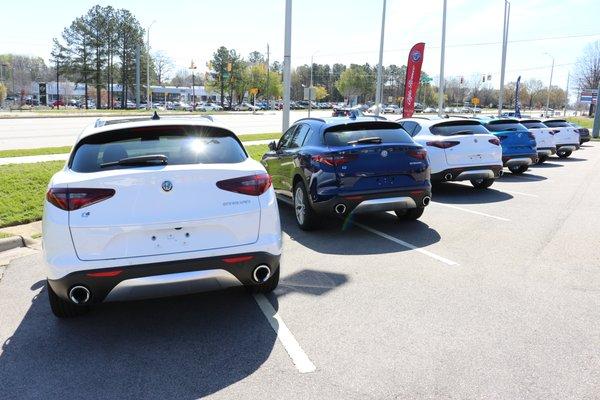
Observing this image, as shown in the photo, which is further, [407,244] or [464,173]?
[464,173]

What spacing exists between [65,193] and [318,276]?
2772mm

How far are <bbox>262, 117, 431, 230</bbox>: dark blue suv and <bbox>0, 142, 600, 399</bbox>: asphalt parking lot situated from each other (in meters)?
0.67

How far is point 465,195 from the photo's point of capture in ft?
36.2

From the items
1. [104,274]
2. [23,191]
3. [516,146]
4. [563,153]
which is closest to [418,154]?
[104,274]

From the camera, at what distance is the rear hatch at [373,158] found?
7039mm

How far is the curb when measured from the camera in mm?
6875

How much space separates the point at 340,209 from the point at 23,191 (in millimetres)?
5927

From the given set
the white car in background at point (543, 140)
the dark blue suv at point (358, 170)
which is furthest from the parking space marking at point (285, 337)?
the white car in background at point (543, 140)

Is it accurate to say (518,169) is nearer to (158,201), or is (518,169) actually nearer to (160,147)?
(160,147)

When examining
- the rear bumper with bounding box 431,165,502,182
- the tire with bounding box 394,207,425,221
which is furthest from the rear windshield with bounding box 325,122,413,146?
the rear bumper with bounding box 431,165,502,182

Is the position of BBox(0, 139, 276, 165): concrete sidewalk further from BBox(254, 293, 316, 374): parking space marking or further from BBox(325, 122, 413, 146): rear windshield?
BBox(254, 293, 316, 374): parking space marking

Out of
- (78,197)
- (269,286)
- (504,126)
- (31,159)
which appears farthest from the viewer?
(504,126)

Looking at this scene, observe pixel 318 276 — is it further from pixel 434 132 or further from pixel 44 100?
pixel 44 100

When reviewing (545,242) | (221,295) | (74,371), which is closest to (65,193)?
(74,371)
